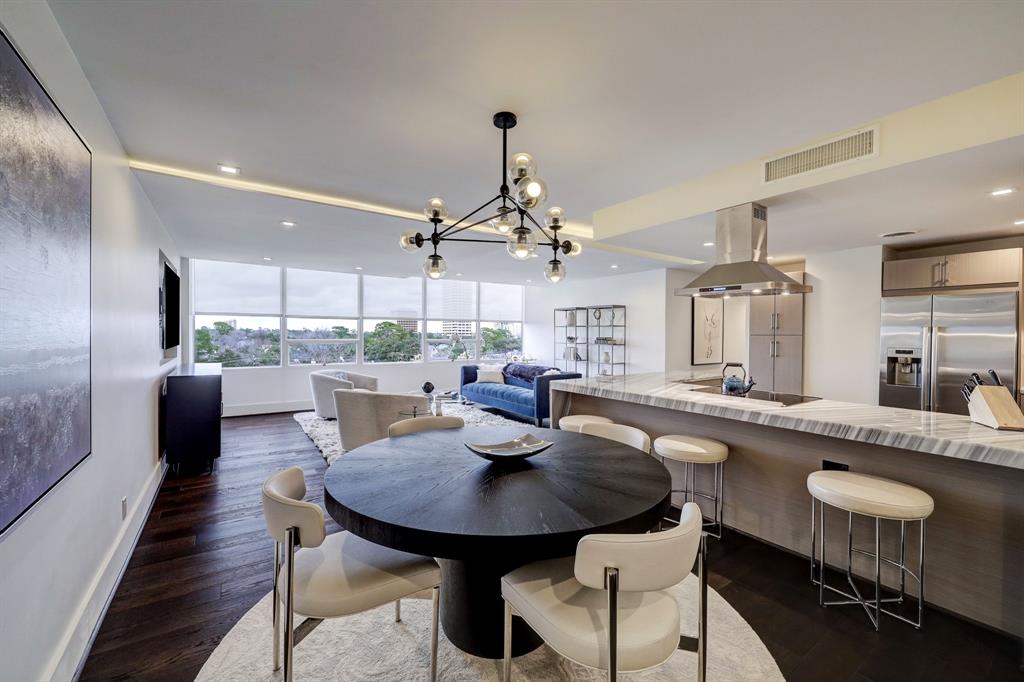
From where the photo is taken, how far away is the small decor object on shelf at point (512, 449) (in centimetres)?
191

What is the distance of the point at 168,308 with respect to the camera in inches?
175

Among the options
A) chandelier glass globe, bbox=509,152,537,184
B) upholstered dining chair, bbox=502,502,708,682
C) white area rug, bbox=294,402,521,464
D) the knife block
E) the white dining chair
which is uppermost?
chandelier glass globe, bbox=509,152,537,184

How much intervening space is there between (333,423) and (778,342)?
616cm

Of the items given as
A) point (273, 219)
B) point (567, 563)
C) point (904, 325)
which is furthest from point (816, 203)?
point (273, 219)

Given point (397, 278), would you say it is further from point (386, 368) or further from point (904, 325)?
point (904, 325)

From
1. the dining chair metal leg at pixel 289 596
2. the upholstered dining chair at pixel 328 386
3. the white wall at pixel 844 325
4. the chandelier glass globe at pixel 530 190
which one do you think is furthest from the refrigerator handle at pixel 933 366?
the upholstered dining chair at pixel 328 386

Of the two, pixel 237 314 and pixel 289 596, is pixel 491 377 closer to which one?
pixel 237 314

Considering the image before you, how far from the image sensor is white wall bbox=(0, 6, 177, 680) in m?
1.37

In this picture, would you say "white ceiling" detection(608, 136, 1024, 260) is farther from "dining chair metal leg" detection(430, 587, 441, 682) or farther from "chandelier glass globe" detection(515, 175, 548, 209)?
"dining chair metal leg" detection(430, 587, 441, 682)

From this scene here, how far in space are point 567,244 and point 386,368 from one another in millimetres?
6341

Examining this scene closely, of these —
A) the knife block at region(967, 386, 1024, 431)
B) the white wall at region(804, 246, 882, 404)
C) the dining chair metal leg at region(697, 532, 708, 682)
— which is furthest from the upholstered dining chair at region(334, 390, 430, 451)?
the white wall at region(804, 246, 882, 404)

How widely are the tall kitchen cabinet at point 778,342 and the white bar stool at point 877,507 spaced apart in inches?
140

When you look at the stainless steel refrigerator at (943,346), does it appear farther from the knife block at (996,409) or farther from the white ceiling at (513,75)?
the white ceiling at (513,75)

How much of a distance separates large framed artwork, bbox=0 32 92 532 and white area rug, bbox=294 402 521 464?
3048 millimetres
